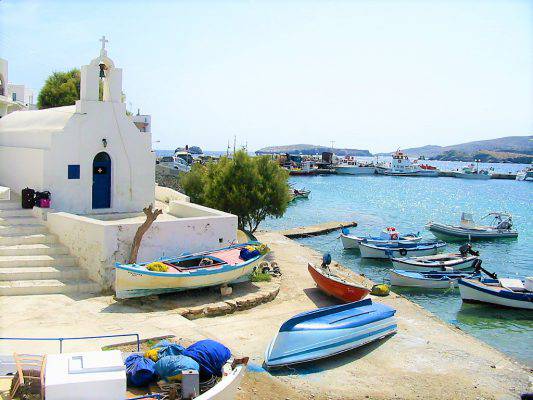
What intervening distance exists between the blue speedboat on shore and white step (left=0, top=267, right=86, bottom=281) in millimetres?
6395

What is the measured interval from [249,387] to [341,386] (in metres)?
2.04

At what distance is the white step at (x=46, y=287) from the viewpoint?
1440 cm

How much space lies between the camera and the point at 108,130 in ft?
64.4

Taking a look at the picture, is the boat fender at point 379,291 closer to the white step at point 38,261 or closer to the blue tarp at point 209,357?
the white step at point 38,261

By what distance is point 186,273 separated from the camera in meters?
14.8

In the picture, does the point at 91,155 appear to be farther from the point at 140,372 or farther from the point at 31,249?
the point at 140,372

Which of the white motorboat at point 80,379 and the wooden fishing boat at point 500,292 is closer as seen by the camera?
the white motorboat at point 80,379

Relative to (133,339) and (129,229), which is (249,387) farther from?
(129,229)

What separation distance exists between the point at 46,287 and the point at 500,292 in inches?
633

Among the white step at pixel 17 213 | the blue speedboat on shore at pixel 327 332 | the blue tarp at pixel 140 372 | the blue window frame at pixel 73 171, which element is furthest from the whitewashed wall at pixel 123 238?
the blue tarp at pixel 140 372

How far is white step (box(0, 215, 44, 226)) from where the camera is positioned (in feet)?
56.9

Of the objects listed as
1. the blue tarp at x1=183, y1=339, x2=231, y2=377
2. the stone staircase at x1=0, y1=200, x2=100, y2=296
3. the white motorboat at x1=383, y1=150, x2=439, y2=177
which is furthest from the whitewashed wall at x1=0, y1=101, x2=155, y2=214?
the white motorboat at x1=383, y1=150, x2=439, y2=177

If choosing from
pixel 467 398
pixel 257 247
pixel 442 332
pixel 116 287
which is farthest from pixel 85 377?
pixel 442 332

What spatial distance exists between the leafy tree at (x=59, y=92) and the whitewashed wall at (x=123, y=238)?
2115 cm
